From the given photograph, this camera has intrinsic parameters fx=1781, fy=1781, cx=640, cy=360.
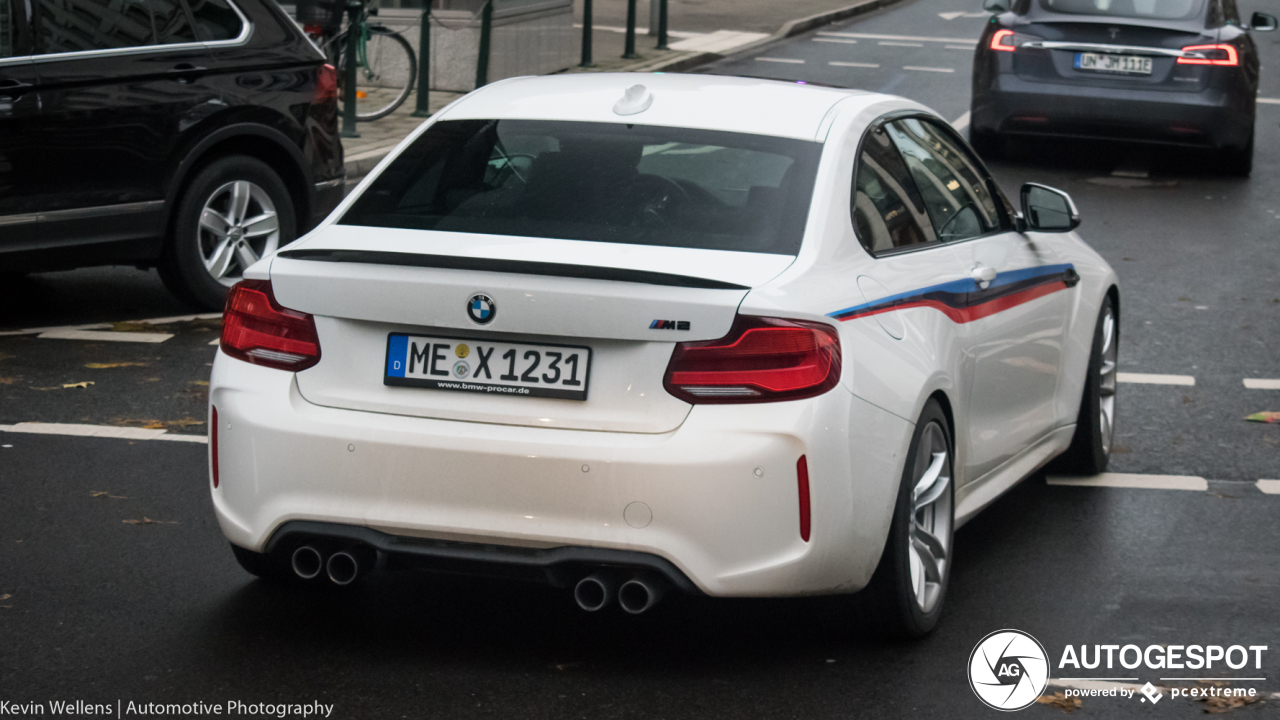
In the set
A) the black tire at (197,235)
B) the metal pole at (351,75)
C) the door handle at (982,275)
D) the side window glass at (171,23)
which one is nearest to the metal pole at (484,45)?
the metal pole at (351,75)

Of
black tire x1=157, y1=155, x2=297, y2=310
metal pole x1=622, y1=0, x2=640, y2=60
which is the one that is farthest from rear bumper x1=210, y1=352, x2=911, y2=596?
metal pole x1=622, y1=0, x2=640, y2=60

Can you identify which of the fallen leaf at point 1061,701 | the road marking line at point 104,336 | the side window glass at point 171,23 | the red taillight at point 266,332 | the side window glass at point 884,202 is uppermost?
the side window glass at point 884,202

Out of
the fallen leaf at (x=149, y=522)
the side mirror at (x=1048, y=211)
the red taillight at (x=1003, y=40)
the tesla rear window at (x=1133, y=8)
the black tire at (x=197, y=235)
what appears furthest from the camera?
the red taillight at (x=1003, y=40)

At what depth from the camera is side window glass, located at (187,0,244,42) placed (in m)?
8.76

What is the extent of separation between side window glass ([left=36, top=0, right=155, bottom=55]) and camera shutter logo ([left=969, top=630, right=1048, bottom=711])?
5343mm

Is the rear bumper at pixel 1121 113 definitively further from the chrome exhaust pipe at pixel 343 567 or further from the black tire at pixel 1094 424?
the chrome exhaust pipe at pixel 343 567

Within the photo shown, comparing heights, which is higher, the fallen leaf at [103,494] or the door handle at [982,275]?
the door handle at [982,275]

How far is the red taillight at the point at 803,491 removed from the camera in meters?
3.99

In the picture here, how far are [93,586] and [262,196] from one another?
4.45 meters

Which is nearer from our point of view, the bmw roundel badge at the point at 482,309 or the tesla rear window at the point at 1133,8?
the bmw roundel badge at the point at 482,309

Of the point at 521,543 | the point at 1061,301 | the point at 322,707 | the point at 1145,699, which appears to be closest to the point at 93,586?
the point at 322,707

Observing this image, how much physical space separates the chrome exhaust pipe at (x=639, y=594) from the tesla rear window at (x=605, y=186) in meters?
0.82

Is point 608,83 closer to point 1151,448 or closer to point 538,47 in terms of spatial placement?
point 1151,448
